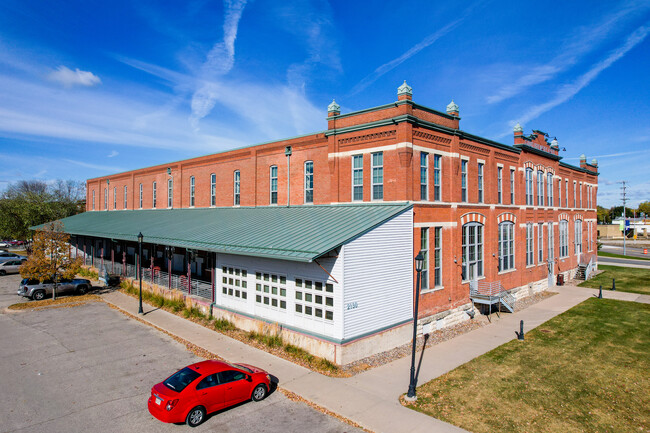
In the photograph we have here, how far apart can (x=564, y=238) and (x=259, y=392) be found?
117ft

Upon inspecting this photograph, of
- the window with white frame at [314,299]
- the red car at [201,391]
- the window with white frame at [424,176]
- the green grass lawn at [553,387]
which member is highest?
the window with white frame at [424,176]

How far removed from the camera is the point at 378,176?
20.4m

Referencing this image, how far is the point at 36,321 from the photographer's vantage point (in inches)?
840

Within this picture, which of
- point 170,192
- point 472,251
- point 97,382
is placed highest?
point 170,192

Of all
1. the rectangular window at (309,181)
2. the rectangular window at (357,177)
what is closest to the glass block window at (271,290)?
the rectangular window at (357,177)

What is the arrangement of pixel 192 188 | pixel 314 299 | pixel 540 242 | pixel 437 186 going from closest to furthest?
pixel 314 299 < pixel 437 186 < pixel 540 242 < pixel 192 188

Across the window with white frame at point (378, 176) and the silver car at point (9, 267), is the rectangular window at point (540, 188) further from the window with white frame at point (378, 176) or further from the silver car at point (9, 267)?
the silver car at point (9, 267)

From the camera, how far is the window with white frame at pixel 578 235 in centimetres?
3894

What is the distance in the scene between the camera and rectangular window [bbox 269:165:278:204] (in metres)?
28.1

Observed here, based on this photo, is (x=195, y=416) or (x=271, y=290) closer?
(x=195, y=416)

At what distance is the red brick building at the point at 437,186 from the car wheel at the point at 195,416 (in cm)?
1192

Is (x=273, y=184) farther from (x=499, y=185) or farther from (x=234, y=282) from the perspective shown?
(x=499, y=185)

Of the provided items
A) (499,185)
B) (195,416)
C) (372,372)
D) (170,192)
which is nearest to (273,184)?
(499,185)

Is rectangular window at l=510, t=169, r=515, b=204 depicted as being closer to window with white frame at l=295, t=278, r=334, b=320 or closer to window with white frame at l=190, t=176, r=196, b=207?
window with white frame at l=295, t=278, r=334, b=320
